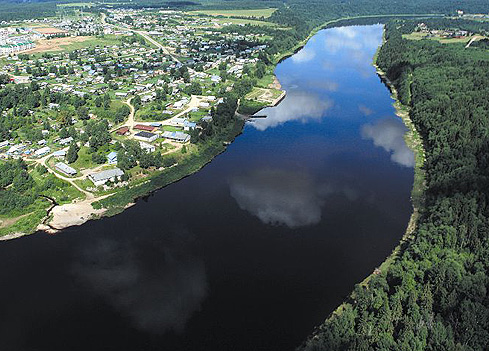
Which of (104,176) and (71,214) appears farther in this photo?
(104,176)

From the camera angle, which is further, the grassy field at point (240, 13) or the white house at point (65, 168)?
the grassy field at point (240, 13)

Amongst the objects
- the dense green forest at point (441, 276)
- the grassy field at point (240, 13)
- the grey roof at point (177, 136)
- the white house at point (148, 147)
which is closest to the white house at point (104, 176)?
the white house at point (148, 147)

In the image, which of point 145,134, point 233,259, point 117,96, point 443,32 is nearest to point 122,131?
point 145,134

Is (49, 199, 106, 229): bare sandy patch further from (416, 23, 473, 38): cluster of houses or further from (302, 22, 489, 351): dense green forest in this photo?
(416, 23, 473, 38): cluster of houses

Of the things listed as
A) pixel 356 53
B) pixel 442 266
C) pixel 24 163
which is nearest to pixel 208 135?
pixel 24 163

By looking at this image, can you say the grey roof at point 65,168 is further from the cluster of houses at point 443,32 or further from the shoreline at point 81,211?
the cluster of houses at point 443,32

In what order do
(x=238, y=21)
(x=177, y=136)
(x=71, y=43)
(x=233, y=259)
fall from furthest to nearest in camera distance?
(x=238, y=21) → (x=71, y=43) → (x=177, y=136) → (x=233, y=259)

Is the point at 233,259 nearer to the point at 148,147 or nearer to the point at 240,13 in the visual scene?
the point at 148,147
